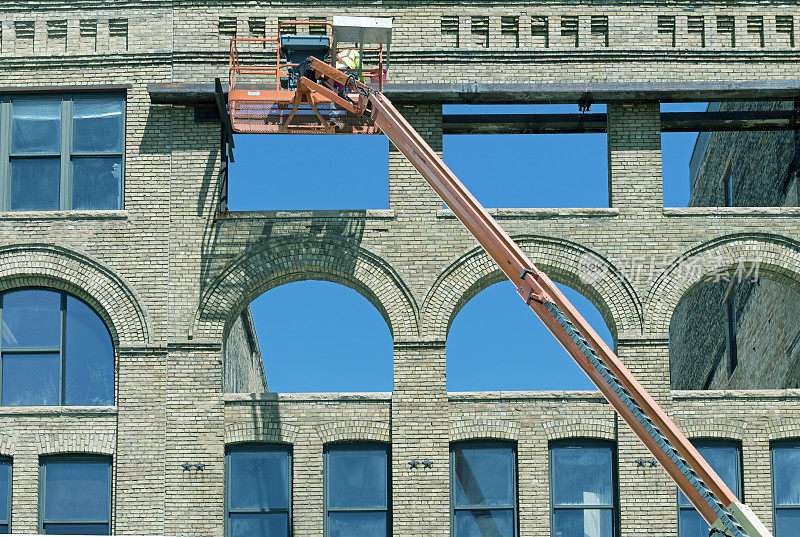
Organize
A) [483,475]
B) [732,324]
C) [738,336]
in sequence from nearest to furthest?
1. [483,475]
2. [738,336]
3. [732,324]

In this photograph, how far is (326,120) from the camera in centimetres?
3136

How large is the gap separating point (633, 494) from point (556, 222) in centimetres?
514

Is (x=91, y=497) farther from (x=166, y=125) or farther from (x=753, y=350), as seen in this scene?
(x=753, y=350)

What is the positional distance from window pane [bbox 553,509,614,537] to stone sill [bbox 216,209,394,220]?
246 inches

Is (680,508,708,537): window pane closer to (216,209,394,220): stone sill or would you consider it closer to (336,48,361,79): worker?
(216,209,394,220): stone sill

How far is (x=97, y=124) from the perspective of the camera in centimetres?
3191

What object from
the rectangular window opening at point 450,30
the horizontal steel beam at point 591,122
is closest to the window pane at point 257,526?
the horizontal steel beam at point 591,122

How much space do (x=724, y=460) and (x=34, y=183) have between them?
1355 cm

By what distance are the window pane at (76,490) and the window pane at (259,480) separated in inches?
90.2

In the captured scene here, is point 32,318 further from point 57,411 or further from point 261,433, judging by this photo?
point 261,433

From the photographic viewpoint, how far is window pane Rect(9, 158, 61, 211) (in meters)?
31.6

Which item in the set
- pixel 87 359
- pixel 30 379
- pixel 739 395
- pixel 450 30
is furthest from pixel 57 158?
pixel 739 395

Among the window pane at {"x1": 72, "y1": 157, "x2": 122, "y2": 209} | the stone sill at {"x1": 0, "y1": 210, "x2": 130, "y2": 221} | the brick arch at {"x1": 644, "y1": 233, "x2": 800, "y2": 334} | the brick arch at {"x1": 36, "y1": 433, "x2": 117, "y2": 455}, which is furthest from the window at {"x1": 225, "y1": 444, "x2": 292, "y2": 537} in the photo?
the brick arch at {"x1": 644, "y1": 233, "x2": 800, "y2": 334}

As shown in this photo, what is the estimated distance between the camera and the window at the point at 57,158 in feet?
104
